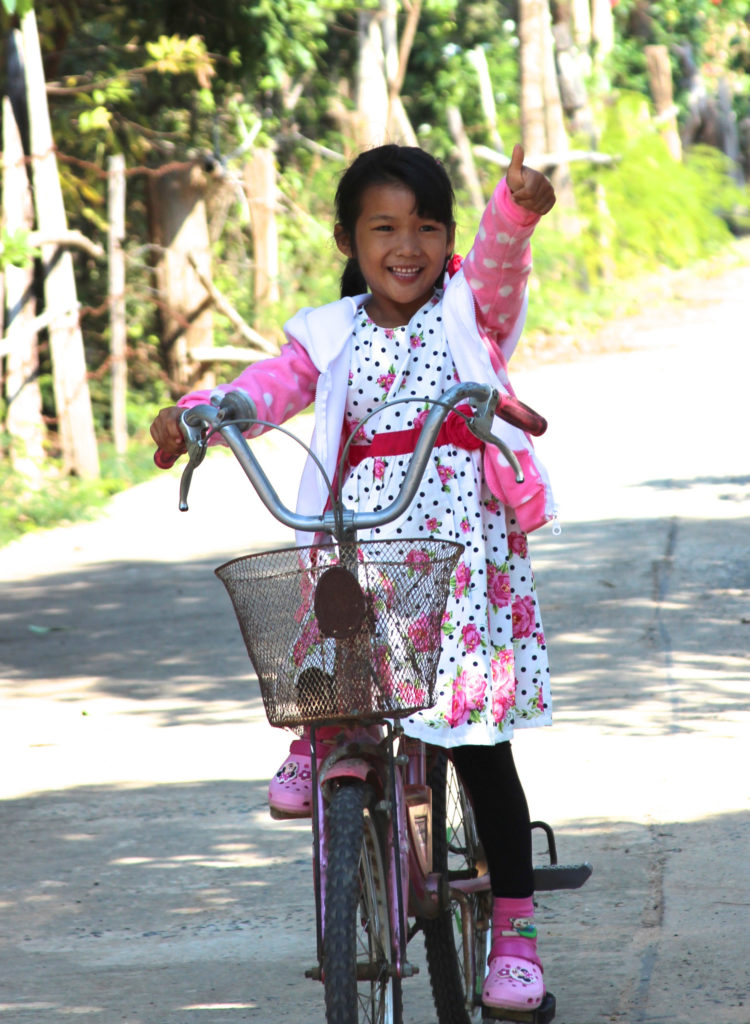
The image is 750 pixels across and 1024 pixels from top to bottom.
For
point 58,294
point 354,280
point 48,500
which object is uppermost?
point 354,280

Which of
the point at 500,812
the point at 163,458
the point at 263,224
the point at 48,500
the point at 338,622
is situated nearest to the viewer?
the point at 338,622

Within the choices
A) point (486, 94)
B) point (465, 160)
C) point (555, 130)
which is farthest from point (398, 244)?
point (486, 94)

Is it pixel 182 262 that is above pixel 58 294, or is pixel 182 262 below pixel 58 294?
below

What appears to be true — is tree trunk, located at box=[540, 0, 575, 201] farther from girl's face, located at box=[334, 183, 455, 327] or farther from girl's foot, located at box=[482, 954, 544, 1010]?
girl's foot, located at box=[482, 954, 544, 1010]

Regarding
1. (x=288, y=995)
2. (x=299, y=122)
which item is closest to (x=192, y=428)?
(x=288, y=995)

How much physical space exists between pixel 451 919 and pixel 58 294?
25.2ft

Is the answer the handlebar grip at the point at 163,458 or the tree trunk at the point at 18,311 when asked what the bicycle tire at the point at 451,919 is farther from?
the tree trunk at the point at 18,311

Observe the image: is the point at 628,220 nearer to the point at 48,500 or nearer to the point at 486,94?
the point at 486,94

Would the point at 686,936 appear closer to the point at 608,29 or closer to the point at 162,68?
the point at 162,68

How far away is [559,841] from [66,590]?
13.7 feet

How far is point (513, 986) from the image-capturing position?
10.4ft

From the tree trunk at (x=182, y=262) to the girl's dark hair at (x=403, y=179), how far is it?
9193mm

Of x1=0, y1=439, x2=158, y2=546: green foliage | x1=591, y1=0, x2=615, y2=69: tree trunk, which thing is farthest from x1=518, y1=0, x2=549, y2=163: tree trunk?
x1=0, y1=439, x2=158, y2=546: green foliage

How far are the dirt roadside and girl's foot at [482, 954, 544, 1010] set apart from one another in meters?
0.26
